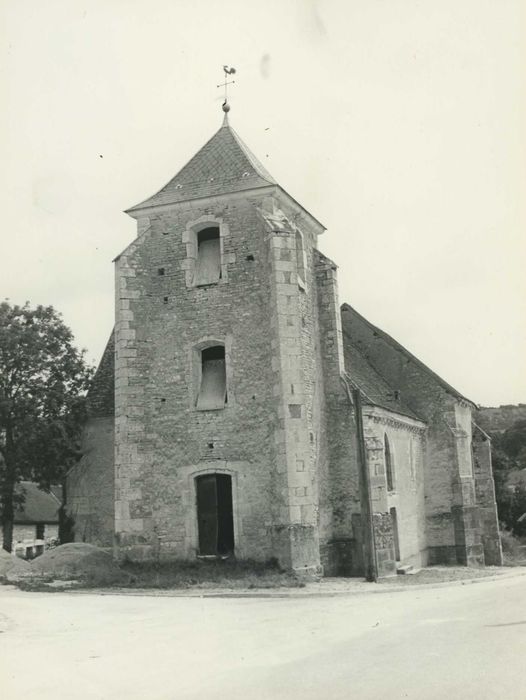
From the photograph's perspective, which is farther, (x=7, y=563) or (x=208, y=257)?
(x=208, y=257)

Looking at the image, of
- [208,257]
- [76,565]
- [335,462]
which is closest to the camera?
[76,565]

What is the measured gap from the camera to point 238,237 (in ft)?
68.0

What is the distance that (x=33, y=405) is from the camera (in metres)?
23.5

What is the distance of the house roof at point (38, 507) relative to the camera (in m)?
33.7

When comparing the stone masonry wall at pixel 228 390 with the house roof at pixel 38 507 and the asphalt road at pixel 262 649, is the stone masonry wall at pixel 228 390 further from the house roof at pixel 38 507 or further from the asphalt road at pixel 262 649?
the house roof at pixel 38 507

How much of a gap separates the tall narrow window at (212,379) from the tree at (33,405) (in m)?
5.49

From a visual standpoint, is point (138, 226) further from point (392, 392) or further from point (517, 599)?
point (517, 599)

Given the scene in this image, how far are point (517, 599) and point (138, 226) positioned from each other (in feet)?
46.1

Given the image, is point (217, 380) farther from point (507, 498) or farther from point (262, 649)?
point (507, 498)

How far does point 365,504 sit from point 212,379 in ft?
17.6

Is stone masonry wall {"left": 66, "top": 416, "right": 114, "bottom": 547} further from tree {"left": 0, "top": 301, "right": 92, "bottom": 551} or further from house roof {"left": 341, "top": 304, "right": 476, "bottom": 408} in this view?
house roof {"left": 341, "top": 304, "right": 476, "bottom": 408}

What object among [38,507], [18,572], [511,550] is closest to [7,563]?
[18,572]

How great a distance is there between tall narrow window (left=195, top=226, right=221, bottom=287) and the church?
51 millimetres

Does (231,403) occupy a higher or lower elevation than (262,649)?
higher
